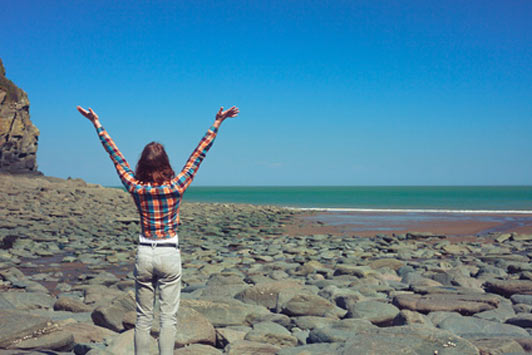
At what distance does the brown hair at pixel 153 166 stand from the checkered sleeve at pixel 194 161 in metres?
0.09

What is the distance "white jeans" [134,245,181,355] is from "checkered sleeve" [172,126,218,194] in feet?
1.70

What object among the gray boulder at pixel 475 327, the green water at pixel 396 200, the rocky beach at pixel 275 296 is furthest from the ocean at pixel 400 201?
the gray boulder at pixel 475 327

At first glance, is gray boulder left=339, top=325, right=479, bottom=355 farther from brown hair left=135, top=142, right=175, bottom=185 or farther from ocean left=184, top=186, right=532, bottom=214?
ocean left=184, top=186, right=532, bottom=214

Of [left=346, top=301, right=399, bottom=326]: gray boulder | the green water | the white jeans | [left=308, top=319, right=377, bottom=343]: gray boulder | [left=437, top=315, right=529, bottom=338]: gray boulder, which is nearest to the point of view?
the white jeans

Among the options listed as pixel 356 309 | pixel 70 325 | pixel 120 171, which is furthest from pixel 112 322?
pixel 356 309

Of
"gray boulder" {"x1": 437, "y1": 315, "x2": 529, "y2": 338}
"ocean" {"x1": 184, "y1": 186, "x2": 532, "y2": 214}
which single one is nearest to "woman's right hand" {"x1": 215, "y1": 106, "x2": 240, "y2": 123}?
"gray boulder" {"x1": 437, "y1": 315, "x2": 529, "y2": 338}

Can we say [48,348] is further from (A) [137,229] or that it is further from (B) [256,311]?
(A) [137,229]

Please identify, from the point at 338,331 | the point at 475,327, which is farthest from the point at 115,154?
the point at 475,327

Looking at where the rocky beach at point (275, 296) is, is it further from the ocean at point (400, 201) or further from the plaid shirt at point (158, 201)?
the ocean at point (400, 201)

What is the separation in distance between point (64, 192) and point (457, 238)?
72.9 ft

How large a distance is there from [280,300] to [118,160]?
10.6 feet

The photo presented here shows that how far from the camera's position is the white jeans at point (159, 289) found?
3.42 metres

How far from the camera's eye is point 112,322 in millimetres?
5223

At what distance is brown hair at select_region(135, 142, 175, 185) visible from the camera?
3.49m
